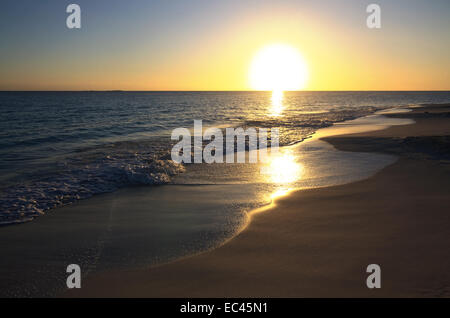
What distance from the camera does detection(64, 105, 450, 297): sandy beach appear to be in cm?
387

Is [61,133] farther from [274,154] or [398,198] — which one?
[398,198]

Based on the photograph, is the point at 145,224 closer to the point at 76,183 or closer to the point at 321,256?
the point at 321,256

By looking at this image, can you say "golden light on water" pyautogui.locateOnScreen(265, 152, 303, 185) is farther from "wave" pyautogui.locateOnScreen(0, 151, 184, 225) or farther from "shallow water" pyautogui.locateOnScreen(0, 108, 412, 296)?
"wave" pyautogui.locateOnScreen(0, 151, 184, 225)

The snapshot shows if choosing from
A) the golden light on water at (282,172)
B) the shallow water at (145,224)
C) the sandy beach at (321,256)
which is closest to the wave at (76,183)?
the shallow water at (145,224)

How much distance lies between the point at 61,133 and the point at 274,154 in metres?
16.4

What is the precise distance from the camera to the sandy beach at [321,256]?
387cm

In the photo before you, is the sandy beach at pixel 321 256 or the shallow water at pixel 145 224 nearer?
the sandy beach at pixel 321 256

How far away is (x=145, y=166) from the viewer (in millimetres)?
11227

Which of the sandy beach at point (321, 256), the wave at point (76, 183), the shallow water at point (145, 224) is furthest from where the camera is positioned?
the wave at point (76, 183)

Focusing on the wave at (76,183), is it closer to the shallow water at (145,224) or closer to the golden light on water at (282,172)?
the shallow water at (145,224)

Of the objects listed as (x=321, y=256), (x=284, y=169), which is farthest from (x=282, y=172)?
(x=321, y=256)

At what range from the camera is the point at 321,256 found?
4586 millimetres

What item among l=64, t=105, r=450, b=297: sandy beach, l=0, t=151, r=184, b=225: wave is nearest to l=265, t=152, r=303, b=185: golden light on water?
l=64, t=105, r=450, b=297: sandy beach
